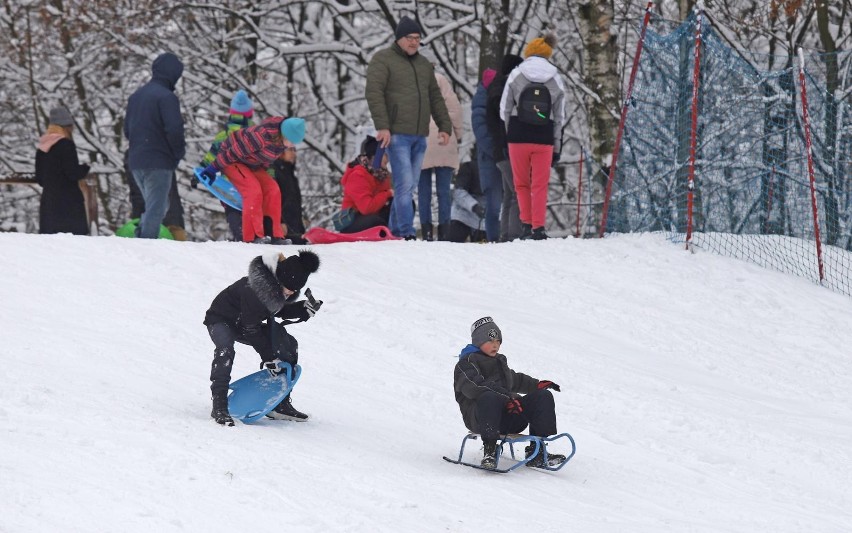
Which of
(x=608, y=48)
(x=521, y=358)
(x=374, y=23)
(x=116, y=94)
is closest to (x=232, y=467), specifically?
(x=521, y=358)

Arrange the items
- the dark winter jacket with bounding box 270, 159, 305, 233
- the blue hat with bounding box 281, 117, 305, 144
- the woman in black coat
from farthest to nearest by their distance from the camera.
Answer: the dark winter jacket with bounding box 270, 159, 305, 233 < the woman in black coat < the blue hat with bounding box 281, 117, 305, 144

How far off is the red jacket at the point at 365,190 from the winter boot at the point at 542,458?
6.14 m

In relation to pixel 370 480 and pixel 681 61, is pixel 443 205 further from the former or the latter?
pixel 370 480

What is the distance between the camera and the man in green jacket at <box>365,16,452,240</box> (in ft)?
39.2

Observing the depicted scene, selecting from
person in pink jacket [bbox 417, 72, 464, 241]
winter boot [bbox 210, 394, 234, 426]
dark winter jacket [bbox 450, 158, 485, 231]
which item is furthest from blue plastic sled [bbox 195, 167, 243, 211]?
winter boot [bbox 210, 394, 234, 426]

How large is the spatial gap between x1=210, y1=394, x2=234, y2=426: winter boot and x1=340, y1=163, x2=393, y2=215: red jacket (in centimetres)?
592

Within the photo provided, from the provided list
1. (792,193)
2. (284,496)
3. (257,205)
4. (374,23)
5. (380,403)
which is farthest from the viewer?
(374,23)

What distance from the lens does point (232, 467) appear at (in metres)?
5.84

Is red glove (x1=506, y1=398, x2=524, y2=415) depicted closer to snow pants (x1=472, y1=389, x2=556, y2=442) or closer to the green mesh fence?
snow pants (x1=472, y1=389, x2=556, y2=442)

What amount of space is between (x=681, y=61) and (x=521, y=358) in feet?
15.9

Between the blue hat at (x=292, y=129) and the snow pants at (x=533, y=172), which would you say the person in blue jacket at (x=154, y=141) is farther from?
the snow pants at (x=533, y=172)

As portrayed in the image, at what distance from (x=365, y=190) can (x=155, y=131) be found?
2.25 meters

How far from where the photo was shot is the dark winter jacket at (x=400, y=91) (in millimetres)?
11977

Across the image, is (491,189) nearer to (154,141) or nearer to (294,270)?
(154,141)
